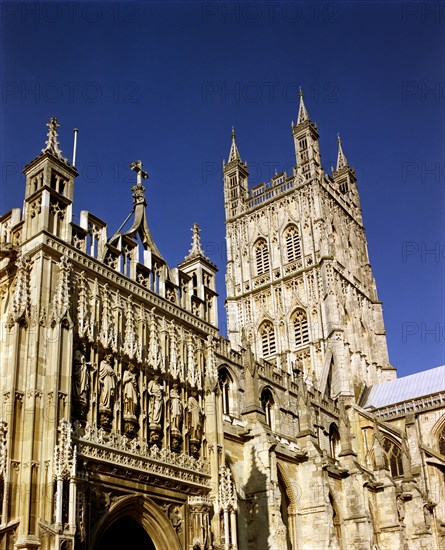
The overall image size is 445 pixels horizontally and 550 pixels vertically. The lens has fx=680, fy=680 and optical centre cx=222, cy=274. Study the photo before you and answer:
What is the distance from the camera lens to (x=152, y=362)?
1652 cm

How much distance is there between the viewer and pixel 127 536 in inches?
645

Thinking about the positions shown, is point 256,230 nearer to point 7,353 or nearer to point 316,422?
point 316,422

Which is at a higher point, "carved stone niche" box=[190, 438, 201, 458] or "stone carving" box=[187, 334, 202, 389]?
"stone carving" box=[187, 334, 202, 389]

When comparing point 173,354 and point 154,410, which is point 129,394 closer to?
point 154,410

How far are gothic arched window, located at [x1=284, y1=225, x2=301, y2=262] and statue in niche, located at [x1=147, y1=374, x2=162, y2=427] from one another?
38.2 metres

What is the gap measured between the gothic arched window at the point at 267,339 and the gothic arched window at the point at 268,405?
1638 cm

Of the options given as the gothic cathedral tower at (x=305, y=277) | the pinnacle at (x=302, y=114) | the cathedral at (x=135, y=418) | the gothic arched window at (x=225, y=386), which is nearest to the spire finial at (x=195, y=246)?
the cathedral at (x=135, y=418)

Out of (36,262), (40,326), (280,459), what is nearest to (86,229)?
(36,262)

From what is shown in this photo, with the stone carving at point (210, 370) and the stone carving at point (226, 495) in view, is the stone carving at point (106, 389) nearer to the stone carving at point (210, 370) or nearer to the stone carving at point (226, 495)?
the stone carving at point (210, 370)

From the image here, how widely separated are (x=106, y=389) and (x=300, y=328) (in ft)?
123

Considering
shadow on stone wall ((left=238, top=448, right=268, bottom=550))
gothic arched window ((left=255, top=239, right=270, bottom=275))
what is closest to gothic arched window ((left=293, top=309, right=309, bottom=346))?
gothic arched window ((left=255, top=239, right=270, bottom=275))

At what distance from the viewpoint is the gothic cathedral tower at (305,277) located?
49.3 metres

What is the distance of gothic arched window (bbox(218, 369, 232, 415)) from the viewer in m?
31.2

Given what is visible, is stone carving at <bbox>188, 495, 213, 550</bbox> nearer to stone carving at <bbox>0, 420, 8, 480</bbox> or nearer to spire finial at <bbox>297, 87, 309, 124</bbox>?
stone carving at <bbox>0, 420, 8, 480</bbox>
